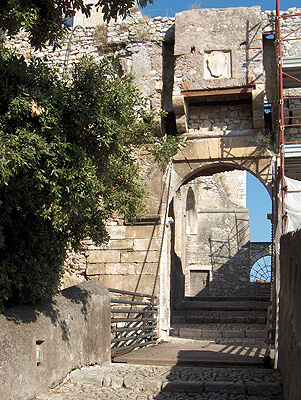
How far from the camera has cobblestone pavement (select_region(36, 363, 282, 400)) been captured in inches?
183

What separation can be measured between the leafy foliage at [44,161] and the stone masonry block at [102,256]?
14.4 feet

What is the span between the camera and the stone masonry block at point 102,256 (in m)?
9.94

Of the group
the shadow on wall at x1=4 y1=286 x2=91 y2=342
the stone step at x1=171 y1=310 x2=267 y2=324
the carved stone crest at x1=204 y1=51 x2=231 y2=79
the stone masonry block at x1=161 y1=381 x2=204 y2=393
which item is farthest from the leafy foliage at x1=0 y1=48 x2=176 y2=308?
the stone step at x1=171 y1=310 x2=267 y2=324

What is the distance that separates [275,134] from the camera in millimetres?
9797

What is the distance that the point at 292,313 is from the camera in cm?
417

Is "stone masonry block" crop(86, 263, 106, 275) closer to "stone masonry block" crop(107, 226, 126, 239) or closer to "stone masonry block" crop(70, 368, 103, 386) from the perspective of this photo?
"stone masonry block" crop(107, 226, 126, 239)

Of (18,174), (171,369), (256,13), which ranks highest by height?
(256,13)

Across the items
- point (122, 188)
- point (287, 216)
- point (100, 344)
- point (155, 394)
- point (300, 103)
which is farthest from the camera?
point (300, 103)

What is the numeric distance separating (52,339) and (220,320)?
8592 millimetres

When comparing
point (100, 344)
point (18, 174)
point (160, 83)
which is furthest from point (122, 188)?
point (160, 83)

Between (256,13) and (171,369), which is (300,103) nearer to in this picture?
(256,13)

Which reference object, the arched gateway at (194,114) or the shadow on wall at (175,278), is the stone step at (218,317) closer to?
the shadow on wall at (175,278)

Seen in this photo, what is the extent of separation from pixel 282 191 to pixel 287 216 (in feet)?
1.53

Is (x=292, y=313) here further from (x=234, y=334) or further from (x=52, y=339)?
(x=234, y=334)
